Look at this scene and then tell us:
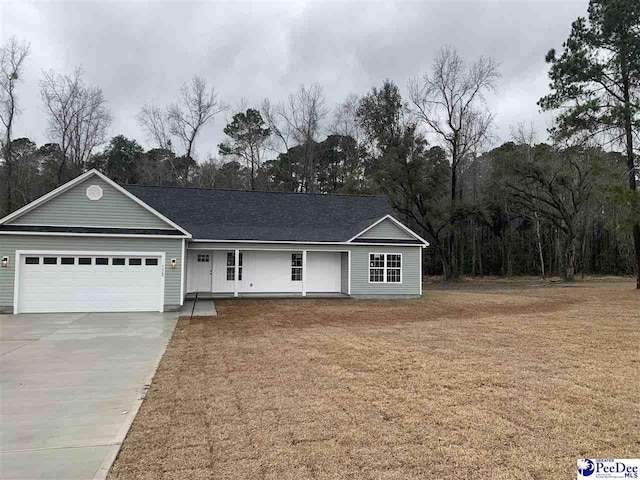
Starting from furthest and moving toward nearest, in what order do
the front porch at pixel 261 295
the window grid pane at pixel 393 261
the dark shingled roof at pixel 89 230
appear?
the window grid pane at pixel 393 261 → the front porch at pixel 261 295 → the dark shingled roof at pixel 89 230

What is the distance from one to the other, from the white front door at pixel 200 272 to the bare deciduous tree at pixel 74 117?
16229 millimetres

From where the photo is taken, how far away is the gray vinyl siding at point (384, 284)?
19.0 metres

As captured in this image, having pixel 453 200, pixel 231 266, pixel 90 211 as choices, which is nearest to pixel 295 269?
pixel 231 266

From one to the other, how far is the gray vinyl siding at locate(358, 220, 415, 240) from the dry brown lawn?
30.9 ft

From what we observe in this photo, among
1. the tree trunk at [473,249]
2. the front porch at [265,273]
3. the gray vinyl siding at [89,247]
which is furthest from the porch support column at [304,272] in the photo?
the tree trunk at [473,249]

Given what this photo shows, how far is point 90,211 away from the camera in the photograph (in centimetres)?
1398

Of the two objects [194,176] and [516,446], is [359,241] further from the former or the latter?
[194,176]

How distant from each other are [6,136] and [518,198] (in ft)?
116

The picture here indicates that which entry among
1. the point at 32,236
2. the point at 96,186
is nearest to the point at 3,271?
the point at 32,236

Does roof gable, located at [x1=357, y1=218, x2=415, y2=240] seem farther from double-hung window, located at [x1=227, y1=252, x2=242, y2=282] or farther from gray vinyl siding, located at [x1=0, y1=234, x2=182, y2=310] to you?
gray vinyl siding, located at [x1=0, y1=234, x2=182, y2=310]

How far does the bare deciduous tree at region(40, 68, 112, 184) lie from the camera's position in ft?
96.8

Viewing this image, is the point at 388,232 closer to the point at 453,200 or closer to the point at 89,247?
the point at 89,247

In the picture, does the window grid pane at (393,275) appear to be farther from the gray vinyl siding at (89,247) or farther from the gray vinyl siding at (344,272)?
the gray vinyl siding at (89,247)

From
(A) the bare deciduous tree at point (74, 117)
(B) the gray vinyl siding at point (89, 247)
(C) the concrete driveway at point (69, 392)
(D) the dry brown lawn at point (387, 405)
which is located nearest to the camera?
(D) the dry brown lawn at point (387, 405)
